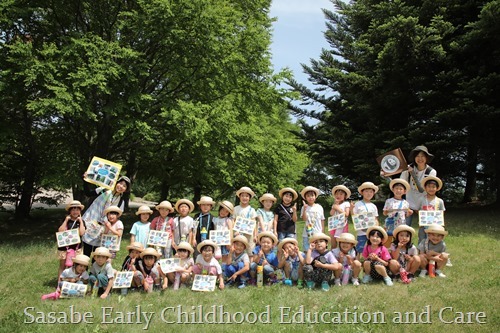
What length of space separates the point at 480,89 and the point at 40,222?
1872 cm

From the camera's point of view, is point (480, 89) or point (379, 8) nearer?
point (480, 89)

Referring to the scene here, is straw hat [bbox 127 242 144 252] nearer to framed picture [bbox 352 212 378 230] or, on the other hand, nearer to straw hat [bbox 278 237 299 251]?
straw hat [bbox 278 237 299 251]

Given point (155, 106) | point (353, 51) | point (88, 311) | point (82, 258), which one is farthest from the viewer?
point (353, 51)

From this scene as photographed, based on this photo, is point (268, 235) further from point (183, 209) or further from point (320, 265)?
point (183, 209)

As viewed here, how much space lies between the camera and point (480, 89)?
13820mm

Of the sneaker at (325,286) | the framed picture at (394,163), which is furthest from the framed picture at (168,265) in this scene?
the framed picture at (394,163)

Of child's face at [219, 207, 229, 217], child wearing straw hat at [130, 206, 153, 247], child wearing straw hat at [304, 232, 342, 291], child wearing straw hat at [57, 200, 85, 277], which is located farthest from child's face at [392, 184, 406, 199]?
child wearing straw hat at [57, 200, 85, 277]

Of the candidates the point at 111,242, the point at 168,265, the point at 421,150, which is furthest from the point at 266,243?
the point at 421,150

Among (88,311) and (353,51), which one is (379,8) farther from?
(88,311)

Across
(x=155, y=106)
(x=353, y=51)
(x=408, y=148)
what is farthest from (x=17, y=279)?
(x=353, y=51)

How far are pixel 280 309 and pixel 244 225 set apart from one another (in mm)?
2087

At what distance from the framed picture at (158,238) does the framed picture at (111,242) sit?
58 cm

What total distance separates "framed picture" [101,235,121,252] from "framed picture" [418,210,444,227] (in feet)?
17.8

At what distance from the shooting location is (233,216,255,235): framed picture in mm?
8070
